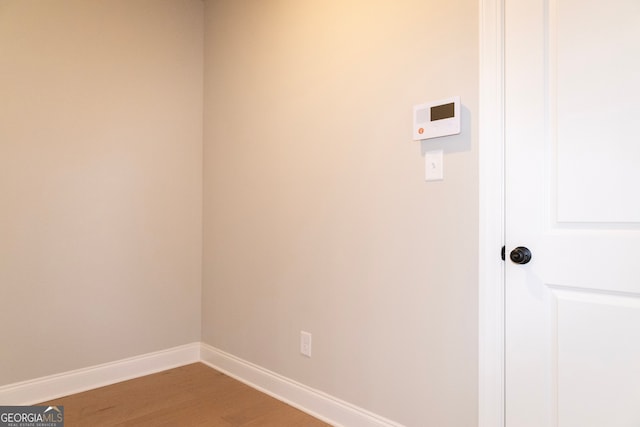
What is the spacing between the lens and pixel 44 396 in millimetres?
2189

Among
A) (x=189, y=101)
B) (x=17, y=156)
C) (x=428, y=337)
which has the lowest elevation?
(x=428, y=337)

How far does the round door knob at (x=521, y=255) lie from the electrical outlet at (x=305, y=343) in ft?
3.92

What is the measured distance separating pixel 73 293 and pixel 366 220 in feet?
6.23

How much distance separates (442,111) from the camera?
1.55m

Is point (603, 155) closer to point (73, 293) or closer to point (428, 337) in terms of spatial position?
point (428, 337)

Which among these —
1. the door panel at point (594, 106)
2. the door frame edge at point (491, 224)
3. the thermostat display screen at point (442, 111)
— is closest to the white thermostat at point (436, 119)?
the thermostat display screen at point (442, 111)

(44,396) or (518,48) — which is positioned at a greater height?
(518,48)

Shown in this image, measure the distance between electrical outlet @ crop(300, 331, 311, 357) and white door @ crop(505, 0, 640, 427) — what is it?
1.05m

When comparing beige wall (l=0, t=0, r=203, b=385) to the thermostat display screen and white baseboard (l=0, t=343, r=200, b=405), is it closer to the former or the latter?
white baseboard (l=0, t=343, r=200, b=405)

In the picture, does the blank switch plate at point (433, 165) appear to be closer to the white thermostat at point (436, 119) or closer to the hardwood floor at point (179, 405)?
the white thermostat at point (436, 119)

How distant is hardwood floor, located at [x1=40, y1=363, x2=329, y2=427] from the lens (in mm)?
1955

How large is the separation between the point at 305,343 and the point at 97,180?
170cm

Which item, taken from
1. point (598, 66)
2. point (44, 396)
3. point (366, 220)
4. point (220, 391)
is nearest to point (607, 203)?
point (598, 66)

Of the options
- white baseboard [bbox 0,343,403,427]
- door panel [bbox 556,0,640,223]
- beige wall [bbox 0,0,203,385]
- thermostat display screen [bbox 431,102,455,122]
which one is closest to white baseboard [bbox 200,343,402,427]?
white baseboard [bbox 0,343,403,427]
